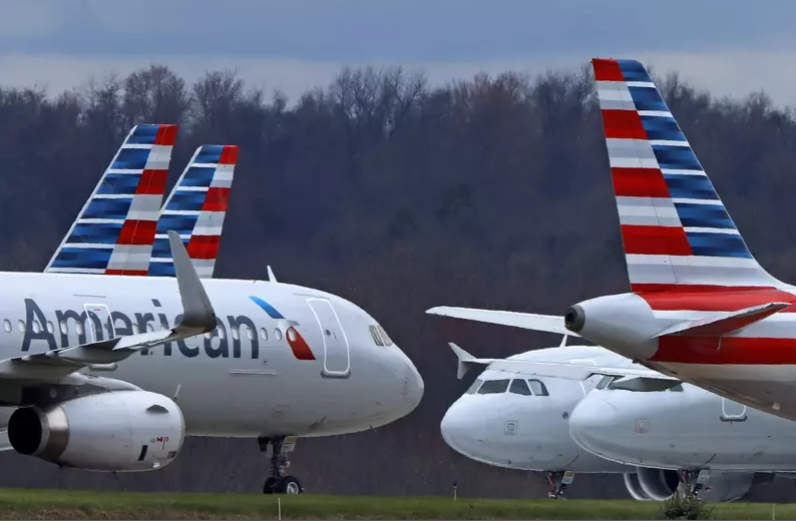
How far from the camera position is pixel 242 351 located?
26953 millimetres

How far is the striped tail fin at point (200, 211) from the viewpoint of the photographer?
35969mm

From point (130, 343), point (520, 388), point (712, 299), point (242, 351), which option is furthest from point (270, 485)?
point (520, 388)

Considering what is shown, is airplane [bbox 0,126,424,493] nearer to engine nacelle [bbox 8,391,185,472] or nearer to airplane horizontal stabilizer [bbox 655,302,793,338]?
engine nacelle [bbox 8,391,185,472]

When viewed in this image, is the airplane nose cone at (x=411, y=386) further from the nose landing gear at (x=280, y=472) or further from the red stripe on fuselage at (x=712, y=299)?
the red stripe on fuselage at (x=712, y=299)

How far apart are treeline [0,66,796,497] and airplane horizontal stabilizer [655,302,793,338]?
22.6 metres

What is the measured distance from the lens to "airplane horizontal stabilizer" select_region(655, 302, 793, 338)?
20828mm

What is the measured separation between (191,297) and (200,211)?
52.8 ft

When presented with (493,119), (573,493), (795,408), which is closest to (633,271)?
(795,408)

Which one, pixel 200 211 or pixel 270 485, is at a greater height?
pixel 200 211

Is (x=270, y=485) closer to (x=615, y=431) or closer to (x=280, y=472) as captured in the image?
(x=280, y=472)

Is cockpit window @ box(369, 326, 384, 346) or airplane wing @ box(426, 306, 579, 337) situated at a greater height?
airplane wing @ box(426, 306, 579, 337)

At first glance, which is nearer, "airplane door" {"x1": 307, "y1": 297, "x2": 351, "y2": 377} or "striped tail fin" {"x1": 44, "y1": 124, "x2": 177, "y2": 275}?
"airplane door" {"x1": 307, "y1": 297, "x2": 351, "y2": 377}

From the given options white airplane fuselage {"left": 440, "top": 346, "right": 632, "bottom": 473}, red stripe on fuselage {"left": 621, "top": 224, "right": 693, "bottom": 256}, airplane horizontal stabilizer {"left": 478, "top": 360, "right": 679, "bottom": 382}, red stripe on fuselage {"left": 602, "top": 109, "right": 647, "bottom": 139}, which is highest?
red stripe on fuselage {"left": 602, "top": 109, "right": 647, "bottom": 139}

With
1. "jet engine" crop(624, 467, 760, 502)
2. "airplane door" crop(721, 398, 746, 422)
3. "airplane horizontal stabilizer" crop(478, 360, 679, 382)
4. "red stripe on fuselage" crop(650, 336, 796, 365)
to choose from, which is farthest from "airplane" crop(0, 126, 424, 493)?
"jet engine" crop(624, 467, 760, 502)
